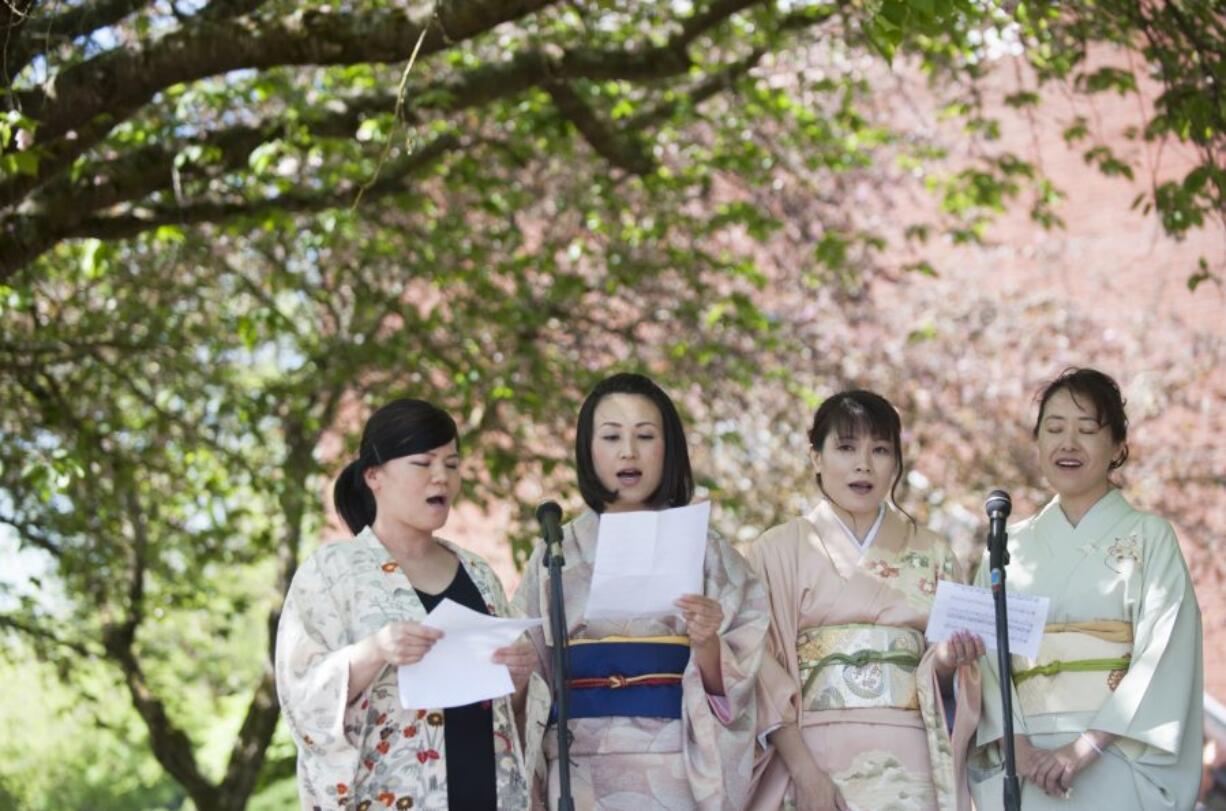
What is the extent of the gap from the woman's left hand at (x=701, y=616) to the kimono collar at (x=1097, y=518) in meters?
1.08

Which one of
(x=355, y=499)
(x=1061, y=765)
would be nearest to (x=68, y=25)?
(x=355, y=499)

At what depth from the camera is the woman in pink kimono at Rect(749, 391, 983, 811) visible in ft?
15.0

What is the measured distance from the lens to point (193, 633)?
57.2 ft

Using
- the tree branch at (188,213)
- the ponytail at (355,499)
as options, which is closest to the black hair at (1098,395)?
the ponytail at (355,499)

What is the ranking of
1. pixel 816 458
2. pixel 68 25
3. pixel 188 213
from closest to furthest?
pixel 816 458
pixel 68 25
pixel 188 213

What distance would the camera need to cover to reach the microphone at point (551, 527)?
408 cm

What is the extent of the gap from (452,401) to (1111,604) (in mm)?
5241

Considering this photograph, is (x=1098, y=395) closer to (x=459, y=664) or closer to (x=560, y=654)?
(x=560, y=654)

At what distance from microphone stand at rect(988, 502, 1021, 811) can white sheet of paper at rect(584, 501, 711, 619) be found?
2.31 feet

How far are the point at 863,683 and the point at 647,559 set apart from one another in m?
0.78

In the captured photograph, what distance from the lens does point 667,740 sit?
176 inches

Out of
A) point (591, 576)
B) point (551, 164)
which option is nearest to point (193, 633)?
point (551, 164)

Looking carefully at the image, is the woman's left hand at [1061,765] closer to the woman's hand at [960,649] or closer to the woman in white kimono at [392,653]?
the woman's hand at [960,649]

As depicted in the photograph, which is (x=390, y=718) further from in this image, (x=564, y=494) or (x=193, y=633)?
(x=193, y=633)
